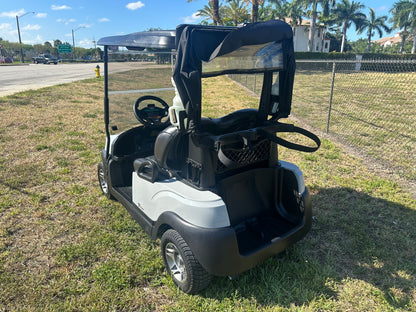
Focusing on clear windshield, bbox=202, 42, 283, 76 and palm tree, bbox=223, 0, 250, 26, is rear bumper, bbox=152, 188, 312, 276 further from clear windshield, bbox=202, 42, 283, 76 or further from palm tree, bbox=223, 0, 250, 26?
palm tree, bbox=223, 0, 250, 26

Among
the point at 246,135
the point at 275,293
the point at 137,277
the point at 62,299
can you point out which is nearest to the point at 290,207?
the point at 275,293

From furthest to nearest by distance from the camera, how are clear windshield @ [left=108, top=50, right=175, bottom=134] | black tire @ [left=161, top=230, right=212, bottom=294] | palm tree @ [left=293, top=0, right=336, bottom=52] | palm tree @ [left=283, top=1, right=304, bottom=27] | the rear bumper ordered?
1. palm tree @ [left=283, top=1, right=304, bottom=27]
2. palm tree @ [left=293, top=0, right=336, bottom=52]
3. clear windshield @ [left=108, top=50, right=175, bottom=134]
4. black tire @ [left=161, top=230, right=212, bottom=294]
5. the rear bumper

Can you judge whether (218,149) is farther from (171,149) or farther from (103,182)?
(103,182)

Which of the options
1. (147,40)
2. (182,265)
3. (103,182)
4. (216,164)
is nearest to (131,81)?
(147,40)

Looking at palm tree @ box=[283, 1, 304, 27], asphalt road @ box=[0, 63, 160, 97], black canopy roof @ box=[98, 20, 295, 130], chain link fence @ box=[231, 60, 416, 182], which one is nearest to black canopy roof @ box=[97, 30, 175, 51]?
black canopy roof @ box=[98, 20, 295, 130]

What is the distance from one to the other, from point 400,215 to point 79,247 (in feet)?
10.8

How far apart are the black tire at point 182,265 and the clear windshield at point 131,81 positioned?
4.76 ft

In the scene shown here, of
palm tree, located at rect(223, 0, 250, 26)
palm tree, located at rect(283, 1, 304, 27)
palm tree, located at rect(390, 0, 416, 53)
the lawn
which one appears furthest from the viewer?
palm tree, located at rect(390, 0, 416, 53)

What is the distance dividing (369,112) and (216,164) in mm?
7733

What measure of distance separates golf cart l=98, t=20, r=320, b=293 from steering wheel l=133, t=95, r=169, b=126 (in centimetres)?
25

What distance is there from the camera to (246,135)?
→ 6.77 feet

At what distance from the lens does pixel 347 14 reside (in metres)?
57.2

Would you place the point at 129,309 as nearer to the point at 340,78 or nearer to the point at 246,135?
the point at 246,135

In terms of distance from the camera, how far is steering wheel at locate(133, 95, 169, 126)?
316cm
